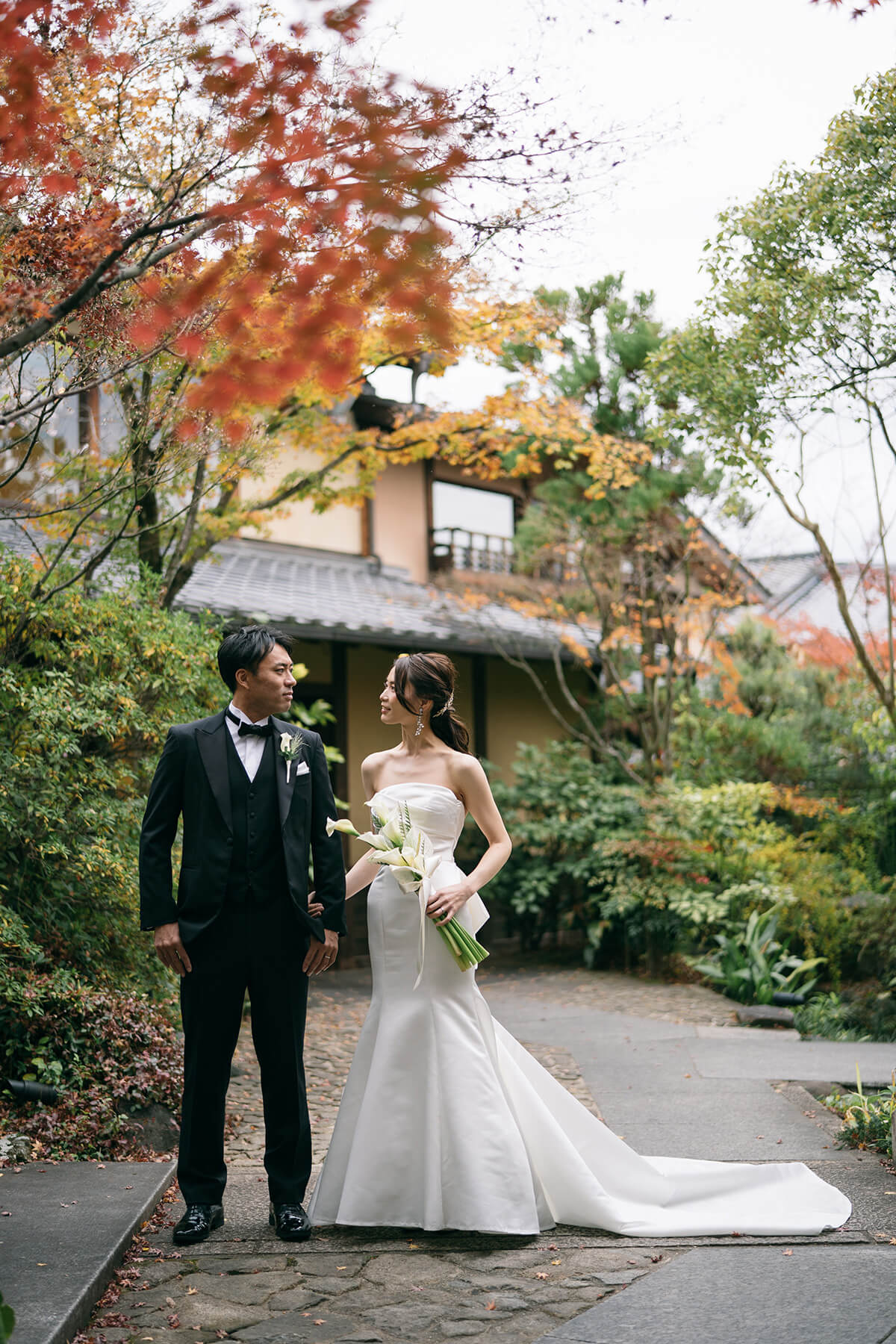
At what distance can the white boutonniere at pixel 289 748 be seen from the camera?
4.14 metres

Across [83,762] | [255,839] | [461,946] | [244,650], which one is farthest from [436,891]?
[83,762]

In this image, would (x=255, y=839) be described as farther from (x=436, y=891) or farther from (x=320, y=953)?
(x=436, y=891)

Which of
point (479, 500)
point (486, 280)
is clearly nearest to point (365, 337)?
point (486, 280)

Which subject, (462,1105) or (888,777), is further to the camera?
(888,777)

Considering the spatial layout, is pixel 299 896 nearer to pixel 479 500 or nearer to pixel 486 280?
pixel 486 280

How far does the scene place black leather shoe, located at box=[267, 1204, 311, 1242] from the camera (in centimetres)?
386

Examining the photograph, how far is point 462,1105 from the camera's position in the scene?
12.8ft

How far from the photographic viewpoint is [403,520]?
47.9 feet

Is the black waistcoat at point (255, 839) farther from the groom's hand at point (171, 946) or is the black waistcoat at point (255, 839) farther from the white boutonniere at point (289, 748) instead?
the groom's hand at point (171, 946)

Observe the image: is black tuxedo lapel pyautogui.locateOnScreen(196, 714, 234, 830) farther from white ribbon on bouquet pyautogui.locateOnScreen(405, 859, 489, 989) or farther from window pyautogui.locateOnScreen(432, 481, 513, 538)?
window pyautogui.locateOnScreen(432, 481, 513, 538)

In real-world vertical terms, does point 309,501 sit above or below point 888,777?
above

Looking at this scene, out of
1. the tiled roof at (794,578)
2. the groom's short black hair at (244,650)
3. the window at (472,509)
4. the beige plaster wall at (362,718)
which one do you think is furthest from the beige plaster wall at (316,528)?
the tiled roof at (794,578)

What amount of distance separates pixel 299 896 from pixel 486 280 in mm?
4364

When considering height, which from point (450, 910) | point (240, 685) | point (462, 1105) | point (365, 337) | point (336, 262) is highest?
point (365, 337)
